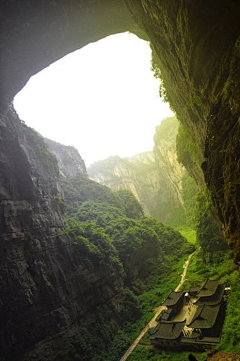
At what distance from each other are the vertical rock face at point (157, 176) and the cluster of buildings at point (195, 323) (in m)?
61.1

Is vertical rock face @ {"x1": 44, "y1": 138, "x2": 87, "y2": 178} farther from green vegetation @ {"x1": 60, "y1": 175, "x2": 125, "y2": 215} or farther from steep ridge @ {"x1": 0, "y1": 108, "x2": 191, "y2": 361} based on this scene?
steep ridge @ {"x1": 0, "y1": 108, "x2": 191, "y2": 361}

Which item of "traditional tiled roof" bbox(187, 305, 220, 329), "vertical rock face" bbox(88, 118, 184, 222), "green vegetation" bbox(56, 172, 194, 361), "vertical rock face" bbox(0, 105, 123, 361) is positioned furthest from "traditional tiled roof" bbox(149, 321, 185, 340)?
"vertical rock face" bbox(88, 118, 184, 222)

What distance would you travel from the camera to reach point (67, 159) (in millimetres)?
71938

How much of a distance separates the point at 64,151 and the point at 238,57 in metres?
72.3

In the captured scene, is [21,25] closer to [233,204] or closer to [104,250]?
[233,204]

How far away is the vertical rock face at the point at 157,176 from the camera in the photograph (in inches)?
3282

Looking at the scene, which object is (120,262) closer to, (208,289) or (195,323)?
(208,289)

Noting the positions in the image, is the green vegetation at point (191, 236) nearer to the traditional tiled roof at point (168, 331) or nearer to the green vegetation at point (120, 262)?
the green vegetation at point (120, 262)

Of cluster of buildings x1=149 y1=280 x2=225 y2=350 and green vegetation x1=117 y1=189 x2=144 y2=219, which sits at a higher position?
green vegetation x1=117 y1=189 x2=144 y2=219

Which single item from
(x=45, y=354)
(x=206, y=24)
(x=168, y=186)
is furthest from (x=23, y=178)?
(x=168, y=186)

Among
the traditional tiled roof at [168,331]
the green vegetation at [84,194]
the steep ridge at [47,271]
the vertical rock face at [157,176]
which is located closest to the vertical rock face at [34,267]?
the steep ridge at [47,271]

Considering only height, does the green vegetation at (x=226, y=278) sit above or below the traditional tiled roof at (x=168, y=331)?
above

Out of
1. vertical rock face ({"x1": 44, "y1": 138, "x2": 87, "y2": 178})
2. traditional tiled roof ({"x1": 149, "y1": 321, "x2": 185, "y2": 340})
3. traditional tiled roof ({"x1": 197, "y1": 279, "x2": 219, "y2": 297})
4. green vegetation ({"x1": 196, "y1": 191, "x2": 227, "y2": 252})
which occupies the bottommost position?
traditional tiled roof ({"x1": 149, "y1": 321, "x2": 185, "y2": 340})

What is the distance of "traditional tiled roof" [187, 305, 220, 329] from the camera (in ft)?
51.0
